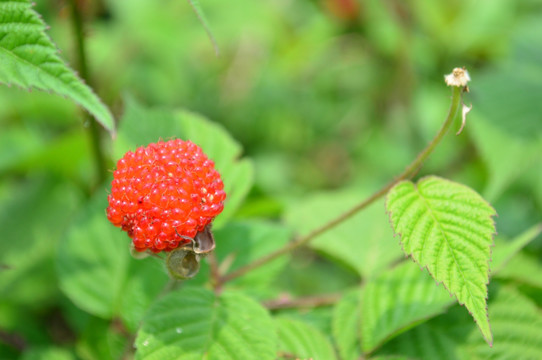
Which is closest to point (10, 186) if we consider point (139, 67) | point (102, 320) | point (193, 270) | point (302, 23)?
point (102, 320)

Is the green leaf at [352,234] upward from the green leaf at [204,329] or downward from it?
downward

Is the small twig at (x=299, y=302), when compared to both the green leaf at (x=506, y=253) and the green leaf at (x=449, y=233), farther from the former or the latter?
the green leaf at (x=449, y=233)

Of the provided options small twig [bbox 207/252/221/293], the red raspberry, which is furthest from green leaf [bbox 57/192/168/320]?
the red raspberry

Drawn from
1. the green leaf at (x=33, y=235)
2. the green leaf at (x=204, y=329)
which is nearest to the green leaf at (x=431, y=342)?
the green leaf at (x=204, y=329)

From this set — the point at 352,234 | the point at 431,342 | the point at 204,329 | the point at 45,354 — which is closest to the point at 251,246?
the point at 352,234

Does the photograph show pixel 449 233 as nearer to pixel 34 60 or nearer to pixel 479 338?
pixel 479 338

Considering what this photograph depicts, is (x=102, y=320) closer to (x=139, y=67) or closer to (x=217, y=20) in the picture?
(x=139, y=67)

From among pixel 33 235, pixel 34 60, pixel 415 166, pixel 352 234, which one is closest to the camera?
pixel 34 60

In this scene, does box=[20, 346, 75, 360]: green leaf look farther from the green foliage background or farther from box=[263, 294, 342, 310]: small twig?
box=[263, 294, 342, 310]: small twig
